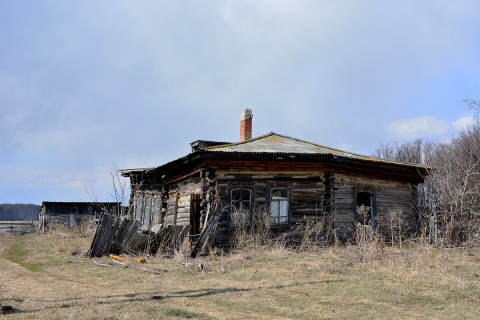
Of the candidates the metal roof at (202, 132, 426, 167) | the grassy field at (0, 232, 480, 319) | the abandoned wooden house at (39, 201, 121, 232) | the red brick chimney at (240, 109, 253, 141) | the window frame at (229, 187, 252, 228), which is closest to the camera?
the grassy field at (0, 232, 480, 319)

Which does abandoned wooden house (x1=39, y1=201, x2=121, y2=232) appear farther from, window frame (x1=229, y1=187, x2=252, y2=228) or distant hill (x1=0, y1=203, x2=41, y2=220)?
window frame (x1=229, y1=187, x2=252, y2=228)

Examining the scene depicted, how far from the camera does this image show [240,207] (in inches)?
604

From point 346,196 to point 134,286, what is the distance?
9444 mm

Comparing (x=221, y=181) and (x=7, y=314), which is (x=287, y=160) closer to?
(x=221, y=181)

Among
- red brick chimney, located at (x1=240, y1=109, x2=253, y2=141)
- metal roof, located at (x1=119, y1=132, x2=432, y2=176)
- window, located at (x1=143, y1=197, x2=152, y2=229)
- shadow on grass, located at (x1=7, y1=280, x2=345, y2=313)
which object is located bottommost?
shadow on grass, located at (x1=7, y1=280, x2=345, y2=313)

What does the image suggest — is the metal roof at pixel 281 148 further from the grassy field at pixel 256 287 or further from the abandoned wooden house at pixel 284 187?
the grassy field at pixel 256 287

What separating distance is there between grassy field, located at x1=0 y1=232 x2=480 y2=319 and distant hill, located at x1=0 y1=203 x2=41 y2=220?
40.4 metres

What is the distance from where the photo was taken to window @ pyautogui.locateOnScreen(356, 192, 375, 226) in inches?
651

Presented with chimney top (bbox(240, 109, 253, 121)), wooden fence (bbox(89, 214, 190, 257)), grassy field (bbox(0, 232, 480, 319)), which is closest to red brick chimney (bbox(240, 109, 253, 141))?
chimney top (bbox(240, 109, 253, 121))

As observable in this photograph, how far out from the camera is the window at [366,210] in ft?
54.2

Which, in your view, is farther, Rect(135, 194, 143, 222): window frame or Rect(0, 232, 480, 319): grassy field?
Rect(135, 194, 143, 222): window frame

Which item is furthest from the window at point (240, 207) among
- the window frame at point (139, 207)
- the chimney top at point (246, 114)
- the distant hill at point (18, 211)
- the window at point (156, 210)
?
the distant hill at point (18, 211)

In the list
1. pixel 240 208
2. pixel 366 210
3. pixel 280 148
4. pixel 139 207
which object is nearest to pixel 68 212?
pixel 139 207

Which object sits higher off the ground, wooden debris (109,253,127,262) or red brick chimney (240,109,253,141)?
red brick chimney (240,109,253,141)
